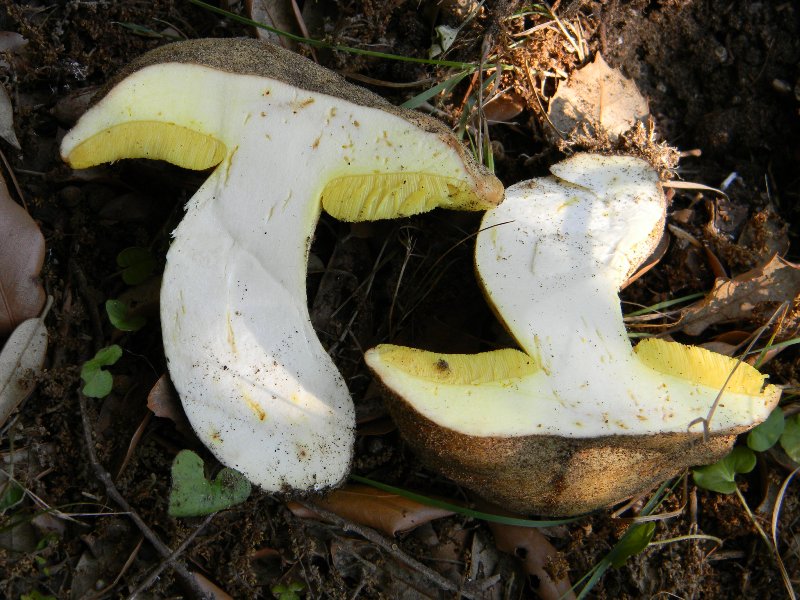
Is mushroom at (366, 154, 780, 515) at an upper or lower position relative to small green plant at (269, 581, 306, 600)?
upper

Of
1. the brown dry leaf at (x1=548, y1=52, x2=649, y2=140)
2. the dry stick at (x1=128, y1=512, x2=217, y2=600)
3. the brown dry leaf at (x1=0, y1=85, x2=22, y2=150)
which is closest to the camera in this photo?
the dry stick at (x1=128, y1=512, x2=217, y2=600)

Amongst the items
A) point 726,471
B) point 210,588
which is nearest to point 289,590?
point 210,588

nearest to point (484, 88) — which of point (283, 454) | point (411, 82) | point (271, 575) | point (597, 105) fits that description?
point (411, 82)

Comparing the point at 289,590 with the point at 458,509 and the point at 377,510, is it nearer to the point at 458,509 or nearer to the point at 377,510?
the point at 377,510

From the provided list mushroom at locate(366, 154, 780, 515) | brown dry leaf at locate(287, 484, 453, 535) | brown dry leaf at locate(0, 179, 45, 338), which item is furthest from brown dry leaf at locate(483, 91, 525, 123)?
brown dry leaf at locate(0, 179, 45, 338)

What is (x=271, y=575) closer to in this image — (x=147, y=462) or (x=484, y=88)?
(x=147, y=462)

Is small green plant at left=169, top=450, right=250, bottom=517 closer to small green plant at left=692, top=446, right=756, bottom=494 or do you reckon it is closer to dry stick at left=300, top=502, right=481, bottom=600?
dry stick at left=300, top=502, right=481, bottom=600
